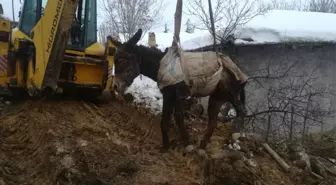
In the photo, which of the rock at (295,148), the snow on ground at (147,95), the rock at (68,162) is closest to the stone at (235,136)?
the rock at (295,148)

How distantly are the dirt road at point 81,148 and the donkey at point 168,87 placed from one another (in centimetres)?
55

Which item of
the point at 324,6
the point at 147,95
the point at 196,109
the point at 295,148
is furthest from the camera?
the point at 324,6

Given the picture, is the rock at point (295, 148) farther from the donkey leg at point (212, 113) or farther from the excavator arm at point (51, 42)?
the excavator arm at point (51, 42)

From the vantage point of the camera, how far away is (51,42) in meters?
6.98

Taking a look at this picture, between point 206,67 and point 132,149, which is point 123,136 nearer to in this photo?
point 132,149

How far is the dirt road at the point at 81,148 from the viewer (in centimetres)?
494

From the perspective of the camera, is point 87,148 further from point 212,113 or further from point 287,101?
point 287,101

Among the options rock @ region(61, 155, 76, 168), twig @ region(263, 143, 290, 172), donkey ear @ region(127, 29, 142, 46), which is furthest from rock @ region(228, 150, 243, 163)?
donkey ear @ region(127, 29, 142, 46)

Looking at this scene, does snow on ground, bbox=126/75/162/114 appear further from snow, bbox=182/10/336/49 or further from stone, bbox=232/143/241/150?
stone, bbox=232/143/241/150

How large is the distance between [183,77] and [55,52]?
2292mm

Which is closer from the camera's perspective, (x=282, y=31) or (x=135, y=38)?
(x=135, y=38)

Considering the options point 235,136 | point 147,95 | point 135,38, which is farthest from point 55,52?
point 147,95

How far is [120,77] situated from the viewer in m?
6.94

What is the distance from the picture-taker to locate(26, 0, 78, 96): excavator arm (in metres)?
6.79
